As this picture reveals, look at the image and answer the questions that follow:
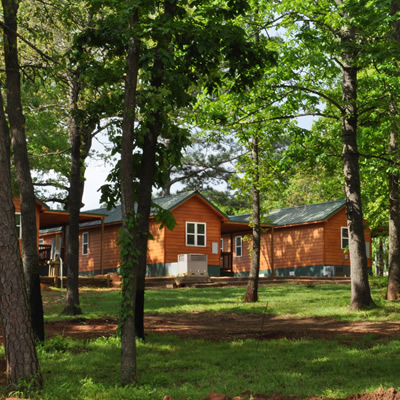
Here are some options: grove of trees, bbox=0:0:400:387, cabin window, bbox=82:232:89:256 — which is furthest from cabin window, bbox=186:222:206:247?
grove of trees, bbox=0:0:400:387

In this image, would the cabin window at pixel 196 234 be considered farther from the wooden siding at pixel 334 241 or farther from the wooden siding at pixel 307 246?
the wooden siding at pixel 334 241

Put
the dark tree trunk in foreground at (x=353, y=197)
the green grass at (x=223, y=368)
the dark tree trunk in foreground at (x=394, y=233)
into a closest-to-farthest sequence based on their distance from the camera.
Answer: the green grass at (x=223, y=368)
the dark tree trunk in foreground at (x=353, y=197)
the dark tree trunk in foreground at (x=394, y=233)

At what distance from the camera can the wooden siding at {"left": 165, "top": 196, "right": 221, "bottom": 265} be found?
37438mm

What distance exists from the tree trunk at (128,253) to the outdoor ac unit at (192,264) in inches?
885

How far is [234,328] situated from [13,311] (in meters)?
8.55

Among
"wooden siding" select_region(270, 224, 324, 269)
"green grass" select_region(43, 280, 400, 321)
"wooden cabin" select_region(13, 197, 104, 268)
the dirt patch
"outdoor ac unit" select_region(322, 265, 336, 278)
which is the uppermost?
"wooden cabin" select_region(13, 197, 104, 268)

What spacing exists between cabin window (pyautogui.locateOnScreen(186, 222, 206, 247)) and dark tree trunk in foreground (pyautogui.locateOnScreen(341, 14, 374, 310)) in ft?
64.9

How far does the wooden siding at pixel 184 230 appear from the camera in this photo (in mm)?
37438

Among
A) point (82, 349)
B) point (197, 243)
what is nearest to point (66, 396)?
point (82, 349)

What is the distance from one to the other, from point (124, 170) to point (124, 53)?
358cm

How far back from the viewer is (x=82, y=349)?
42.3 ft

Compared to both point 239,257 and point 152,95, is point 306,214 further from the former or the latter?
point 152,95

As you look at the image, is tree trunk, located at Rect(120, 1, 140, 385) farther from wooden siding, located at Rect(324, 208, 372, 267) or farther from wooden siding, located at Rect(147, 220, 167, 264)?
wooden siding, located at Rect(324, 208, 372, 267)

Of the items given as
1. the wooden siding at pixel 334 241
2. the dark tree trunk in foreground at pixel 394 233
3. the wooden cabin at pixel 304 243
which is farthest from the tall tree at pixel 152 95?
the wooden siding at pixel 334 241
